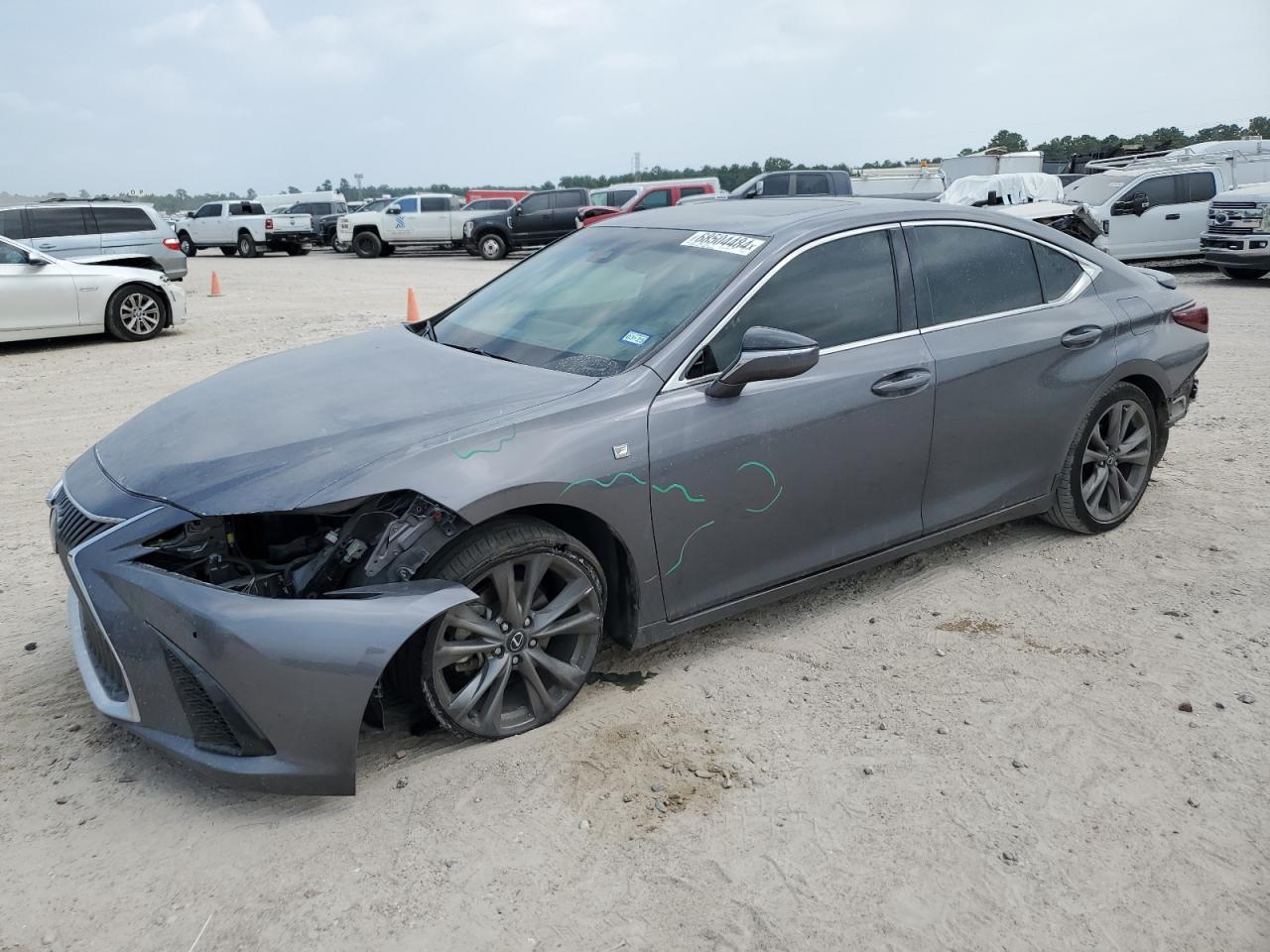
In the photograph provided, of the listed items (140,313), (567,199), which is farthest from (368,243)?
A: (140,313)

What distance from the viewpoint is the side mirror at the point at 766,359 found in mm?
3672

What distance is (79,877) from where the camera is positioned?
9.48 ft

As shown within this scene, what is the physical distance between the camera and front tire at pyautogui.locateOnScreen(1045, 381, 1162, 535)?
16.5 ft

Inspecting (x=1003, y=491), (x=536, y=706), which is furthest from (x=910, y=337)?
(x=536, y=706)

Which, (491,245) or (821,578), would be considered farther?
(491,245)

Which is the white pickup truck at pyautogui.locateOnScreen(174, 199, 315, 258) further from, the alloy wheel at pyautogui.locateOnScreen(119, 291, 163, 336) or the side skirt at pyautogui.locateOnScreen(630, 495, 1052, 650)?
the side skirt at pyautogui.locateOnScreen(630, 495, 1052, 650)

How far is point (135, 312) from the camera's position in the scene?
41.2ft

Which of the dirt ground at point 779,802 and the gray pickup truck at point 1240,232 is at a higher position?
the dirt ground at point 779,802

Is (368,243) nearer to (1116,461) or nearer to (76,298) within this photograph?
(76,298)

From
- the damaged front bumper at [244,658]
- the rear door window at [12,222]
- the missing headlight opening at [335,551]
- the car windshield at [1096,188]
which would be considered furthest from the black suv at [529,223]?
the damaged front bumper at [244,658]

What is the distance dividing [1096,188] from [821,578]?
1792cm

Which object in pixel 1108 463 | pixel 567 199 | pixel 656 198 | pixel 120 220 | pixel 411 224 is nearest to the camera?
pixel 1108 463

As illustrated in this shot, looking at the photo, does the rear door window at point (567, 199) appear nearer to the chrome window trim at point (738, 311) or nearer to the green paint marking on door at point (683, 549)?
the chrome window trim at point (738, 311)

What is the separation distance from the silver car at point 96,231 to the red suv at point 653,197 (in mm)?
9455
